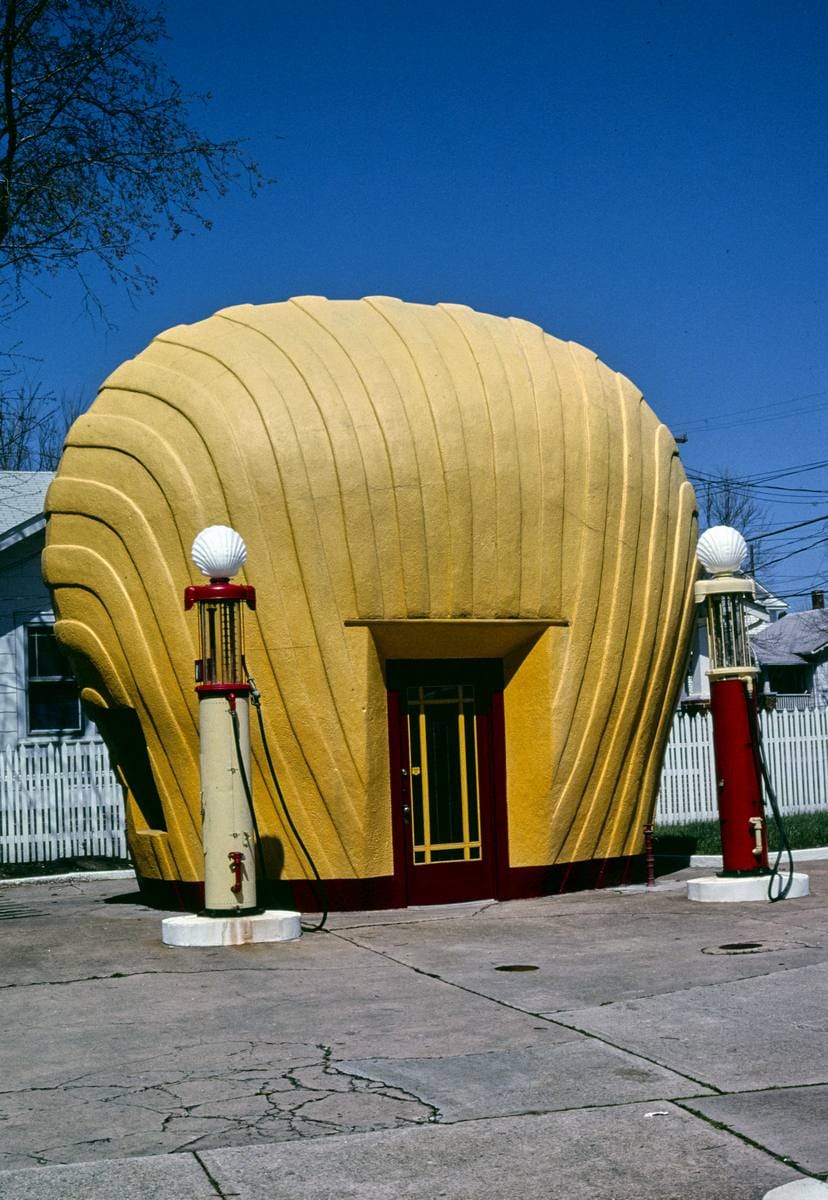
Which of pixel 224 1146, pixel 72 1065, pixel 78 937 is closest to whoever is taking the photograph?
pixel 224 1146

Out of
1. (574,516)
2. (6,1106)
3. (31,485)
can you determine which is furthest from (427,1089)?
(31,485)

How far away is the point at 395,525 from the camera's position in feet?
37.7

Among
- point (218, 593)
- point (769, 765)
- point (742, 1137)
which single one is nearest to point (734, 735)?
point (218, 593)

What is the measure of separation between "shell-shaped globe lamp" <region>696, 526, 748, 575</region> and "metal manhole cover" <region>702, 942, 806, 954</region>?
380cm

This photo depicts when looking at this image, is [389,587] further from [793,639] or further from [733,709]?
[793,639]

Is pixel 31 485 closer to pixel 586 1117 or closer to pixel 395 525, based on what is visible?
pixel 395 525

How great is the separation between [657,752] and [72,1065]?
287 inches

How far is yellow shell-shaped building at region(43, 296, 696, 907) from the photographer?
11.4 meters

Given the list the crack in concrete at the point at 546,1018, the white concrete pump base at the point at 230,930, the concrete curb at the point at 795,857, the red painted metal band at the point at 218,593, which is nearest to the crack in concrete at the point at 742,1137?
the crack in concrete at the point at 546,1018

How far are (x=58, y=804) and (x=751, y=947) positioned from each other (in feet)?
35.4

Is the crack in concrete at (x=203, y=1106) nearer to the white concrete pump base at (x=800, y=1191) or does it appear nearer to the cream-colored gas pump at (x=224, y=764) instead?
the white concrete pump base at (x=800, y=1191)

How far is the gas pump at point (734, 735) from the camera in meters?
11.7

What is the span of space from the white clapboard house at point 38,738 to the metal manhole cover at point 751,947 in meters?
10.4

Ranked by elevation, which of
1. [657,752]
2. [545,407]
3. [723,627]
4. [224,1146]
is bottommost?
[224,1146]
